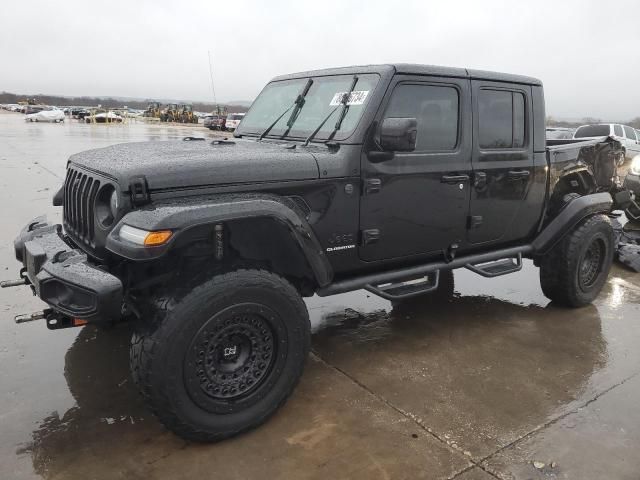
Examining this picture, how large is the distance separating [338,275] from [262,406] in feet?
3.29

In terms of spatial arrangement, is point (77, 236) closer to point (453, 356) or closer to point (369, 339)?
point (369, 339)

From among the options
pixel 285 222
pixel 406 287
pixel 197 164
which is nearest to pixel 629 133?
pixel 406 287

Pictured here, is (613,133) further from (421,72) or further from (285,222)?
(285,222)

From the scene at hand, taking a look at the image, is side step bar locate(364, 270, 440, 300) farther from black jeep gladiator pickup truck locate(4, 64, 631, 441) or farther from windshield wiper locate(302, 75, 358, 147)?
windshield wiper locate(302, 75, 358, 147)

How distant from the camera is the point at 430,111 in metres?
3.58

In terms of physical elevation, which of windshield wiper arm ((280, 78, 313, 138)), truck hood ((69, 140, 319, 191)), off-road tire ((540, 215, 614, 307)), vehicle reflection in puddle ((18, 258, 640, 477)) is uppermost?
windshield wiper arm ((280, 78, 313, 138))

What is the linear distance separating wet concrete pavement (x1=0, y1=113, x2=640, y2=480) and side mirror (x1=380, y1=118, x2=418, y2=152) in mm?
1525

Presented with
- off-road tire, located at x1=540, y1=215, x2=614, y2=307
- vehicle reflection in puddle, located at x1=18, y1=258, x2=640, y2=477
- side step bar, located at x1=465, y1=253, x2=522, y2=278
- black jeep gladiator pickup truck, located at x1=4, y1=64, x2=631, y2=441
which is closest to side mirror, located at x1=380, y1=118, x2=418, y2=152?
black jeep gladiator pickup truck, located at x1=4, y1=64, x2=631, y2=441

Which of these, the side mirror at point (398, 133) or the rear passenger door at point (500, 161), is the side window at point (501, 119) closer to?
the rear passenger door at point (500, 161)

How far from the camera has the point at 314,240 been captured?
2938 mm

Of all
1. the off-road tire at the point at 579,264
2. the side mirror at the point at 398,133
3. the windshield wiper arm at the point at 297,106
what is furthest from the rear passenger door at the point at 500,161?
the windshield wiper arm at the point at 297,106

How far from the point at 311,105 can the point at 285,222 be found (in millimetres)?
1271

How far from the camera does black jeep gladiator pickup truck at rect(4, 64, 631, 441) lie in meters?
2.50

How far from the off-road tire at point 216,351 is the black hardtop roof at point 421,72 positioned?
1623mm
